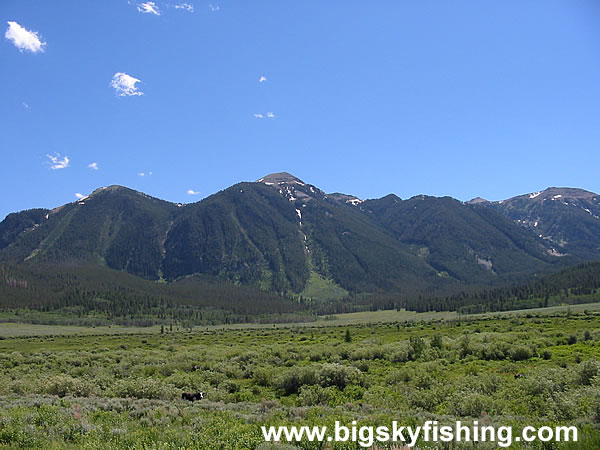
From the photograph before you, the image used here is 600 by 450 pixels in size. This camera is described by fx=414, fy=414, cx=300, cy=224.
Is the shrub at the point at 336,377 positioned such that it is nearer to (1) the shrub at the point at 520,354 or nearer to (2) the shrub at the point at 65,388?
(2) the shrub at the point at 65,388

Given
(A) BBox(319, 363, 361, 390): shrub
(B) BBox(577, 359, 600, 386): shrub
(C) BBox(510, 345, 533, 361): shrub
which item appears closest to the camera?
(B) BBox(577, 359, 600, 386): shrub

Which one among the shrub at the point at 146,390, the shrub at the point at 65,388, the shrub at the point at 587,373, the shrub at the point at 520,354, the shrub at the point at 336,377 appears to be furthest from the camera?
the shrub at the point at 520,354

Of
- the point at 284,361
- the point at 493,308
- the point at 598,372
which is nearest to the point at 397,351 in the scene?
the point at 284,361

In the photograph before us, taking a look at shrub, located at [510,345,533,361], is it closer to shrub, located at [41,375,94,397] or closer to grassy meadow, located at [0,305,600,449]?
grassy meadow, located at [0,305,600,449]

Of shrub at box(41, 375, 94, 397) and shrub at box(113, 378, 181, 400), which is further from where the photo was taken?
shrub at box(41, 375, 94, 397)

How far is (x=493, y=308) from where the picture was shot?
151000mm

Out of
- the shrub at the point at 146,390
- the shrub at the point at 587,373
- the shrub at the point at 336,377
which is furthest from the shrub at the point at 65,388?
the shrub at the point at 587,373

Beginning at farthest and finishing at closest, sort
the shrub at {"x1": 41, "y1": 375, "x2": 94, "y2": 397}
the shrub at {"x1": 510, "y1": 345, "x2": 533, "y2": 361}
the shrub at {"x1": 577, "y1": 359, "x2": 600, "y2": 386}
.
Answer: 1. the shrub at {"x1": 510, "y1": 345, "x2": 533, "y2": 361}
2. the shrub at {"x1": 41, "y1": 375, "x2": 94, "y2": 397}
3. the shrub at {"x1": 577, "y1": 359, "x2": 600, "y2": 386}

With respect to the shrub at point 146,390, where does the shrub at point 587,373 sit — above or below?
above

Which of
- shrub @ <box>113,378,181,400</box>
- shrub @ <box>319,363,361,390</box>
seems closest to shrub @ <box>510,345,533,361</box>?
shrub @ <box>319,363,361,390</box>

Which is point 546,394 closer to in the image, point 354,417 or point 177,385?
point 354,417

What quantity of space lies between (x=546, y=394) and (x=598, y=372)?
2.97 m

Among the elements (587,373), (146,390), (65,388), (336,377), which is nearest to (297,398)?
(336,377)

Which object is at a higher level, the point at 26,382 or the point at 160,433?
the point at 160,433
